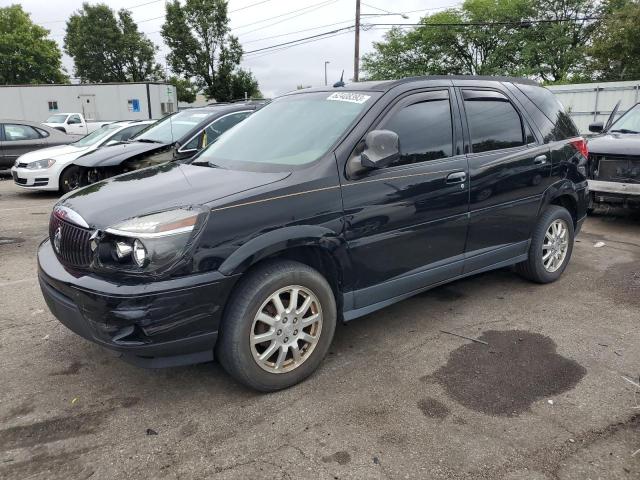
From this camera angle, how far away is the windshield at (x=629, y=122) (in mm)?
7721

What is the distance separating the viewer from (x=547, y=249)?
4875 mm

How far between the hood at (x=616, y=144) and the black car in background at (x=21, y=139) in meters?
11.4

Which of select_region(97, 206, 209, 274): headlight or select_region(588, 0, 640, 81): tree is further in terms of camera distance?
select_region(588, 0, 640, 81): tree

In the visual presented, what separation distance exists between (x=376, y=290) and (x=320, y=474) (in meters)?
1.37

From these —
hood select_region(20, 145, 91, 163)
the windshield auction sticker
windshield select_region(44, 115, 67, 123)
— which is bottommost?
hood select_region(20, 145, 91, 163)

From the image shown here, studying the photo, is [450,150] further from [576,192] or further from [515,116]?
[576,192]

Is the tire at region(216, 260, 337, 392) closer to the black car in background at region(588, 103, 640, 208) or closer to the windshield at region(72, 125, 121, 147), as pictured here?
the black car in background at region(588, 103, 640, 208)

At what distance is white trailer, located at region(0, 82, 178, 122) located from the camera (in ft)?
102

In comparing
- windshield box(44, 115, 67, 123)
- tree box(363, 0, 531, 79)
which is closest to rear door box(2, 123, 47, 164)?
windshield box(44, 115, 67, 123)

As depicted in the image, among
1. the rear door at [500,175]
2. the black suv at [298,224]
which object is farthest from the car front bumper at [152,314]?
the rear door at [500,175]

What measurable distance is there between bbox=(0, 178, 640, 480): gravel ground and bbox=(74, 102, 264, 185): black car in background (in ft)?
12.6

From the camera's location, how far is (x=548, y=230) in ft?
15.8

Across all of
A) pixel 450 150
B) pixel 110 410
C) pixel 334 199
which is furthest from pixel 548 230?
pixel 110 410

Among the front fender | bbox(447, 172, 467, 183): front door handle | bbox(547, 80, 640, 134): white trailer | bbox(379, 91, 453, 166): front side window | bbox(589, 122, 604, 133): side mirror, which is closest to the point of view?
the front fender
